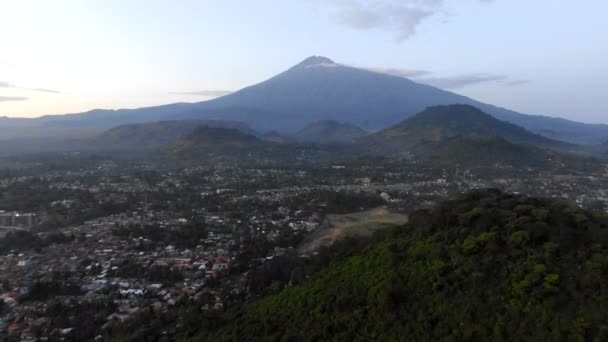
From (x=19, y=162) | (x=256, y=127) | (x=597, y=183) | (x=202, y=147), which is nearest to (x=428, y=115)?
(x=202, y=147)

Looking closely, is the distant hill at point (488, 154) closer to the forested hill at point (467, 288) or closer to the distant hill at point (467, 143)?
the distant hill at point (467, 143)

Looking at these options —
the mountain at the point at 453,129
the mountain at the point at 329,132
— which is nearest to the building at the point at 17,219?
the mountain at the point at 453,129

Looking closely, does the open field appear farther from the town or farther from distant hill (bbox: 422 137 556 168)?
distant hill (bbox: 422 137 556 168)

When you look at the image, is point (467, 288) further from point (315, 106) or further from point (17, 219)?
point (315, 106)

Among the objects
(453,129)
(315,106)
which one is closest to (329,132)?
(453,129)

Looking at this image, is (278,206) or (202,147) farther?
(202,147)

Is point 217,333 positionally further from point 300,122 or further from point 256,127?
point 300,122

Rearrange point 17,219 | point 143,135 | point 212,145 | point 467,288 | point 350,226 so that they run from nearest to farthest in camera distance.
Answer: point 467,288 → point 350,226 → point 17,219 → point 212,145 → point 143,135
